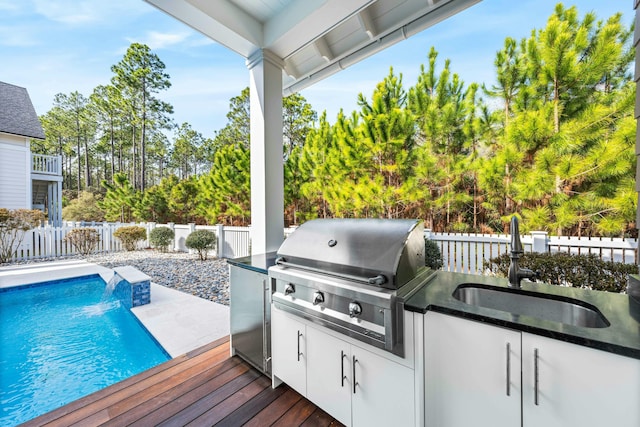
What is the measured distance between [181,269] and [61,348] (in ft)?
10.7

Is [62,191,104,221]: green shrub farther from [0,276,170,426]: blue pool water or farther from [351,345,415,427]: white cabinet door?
[351,345,415,427]: white cabinet door

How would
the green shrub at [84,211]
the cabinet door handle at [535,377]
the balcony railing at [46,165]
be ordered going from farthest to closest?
Result: the green shrub at [84,211]
the balcony railing at [46,165]
the cabinet door handle at [535,377]

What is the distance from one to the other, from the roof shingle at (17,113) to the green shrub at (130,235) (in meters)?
3.97

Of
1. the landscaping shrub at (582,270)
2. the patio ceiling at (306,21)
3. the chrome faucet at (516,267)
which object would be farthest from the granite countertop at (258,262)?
the landscaping shrub at (582,270)

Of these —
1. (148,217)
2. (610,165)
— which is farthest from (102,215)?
(610,165)

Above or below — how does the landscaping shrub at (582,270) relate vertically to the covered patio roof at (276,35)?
below

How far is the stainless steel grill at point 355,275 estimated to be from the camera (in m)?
1.26

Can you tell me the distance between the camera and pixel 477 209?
5.71 meters

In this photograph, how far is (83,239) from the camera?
8.05m

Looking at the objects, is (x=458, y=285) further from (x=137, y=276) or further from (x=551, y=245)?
(x=137, y=276)

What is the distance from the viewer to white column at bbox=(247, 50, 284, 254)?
246 centimetres

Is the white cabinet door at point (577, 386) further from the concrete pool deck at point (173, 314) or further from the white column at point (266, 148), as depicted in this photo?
the concrete pool deck at point (173, 314)

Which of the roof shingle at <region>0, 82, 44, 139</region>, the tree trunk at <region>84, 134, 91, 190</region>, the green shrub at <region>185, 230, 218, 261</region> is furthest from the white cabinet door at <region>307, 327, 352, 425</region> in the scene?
the tree trunk at <region>84, 134, 91, 190</region>

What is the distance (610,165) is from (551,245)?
5.04ft
